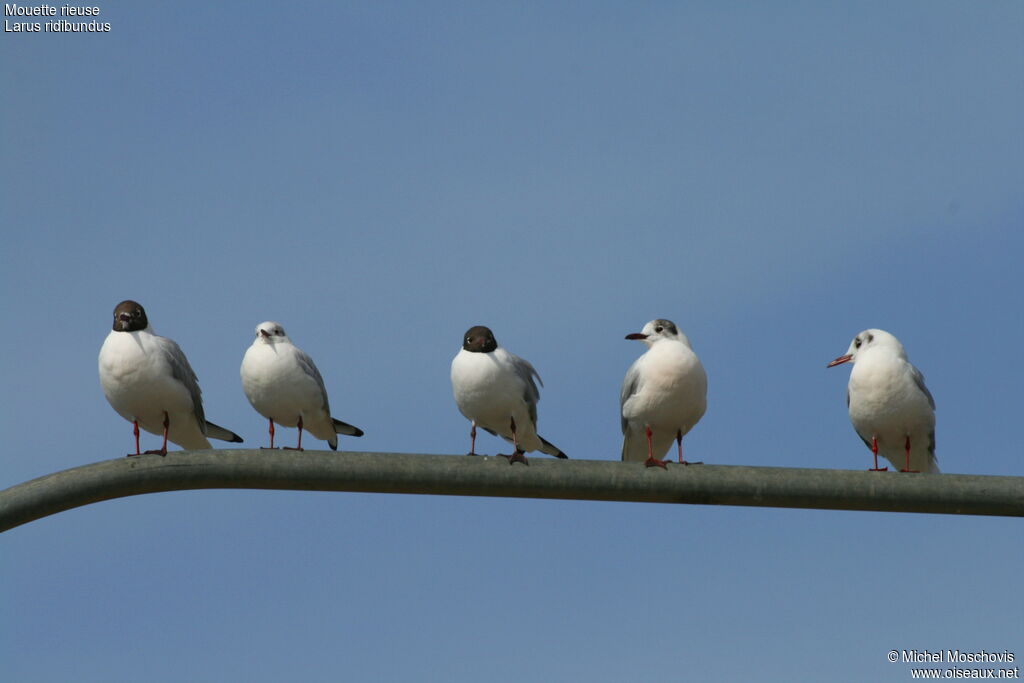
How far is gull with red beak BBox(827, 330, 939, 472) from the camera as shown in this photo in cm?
1274

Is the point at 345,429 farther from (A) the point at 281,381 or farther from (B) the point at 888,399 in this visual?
(B) the point at 888,399

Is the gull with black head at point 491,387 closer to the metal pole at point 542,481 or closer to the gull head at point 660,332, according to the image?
the gull head at point 660,332

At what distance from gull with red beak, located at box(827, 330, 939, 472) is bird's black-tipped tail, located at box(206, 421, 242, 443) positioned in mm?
5568

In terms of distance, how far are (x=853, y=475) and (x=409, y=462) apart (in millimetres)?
2220

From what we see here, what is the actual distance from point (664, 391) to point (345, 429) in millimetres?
3960

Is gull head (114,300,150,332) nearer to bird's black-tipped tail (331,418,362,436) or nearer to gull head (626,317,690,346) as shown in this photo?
bird's black-tipped tail (331,418,362,436)

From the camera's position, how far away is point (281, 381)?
13844 millimetres

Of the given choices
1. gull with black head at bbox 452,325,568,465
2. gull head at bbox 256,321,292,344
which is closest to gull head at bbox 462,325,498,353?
gull with black head at bbox 452,325,568,465

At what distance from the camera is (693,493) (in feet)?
25.1

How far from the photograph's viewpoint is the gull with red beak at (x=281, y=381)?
1384 centimetres

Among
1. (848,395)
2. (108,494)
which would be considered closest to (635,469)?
(108,494)

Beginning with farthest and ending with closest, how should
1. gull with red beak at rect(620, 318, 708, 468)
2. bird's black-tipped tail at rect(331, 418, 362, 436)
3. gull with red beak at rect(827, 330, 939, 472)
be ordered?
bird's black-tipped tail at rect(331, 418, 362, 436)
gull with red beak at rect(827, 330, 939, 472)
gull with red beak at rect(620, 318, 708, 468)

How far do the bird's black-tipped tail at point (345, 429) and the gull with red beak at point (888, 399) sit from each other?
4.89 meters

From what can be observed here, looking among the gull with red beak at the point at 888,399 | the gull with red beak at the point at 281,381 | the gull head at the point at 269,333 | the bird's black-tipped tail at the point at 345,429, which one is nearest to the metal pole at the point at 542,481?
the gull with red beak at the point at 888,399
